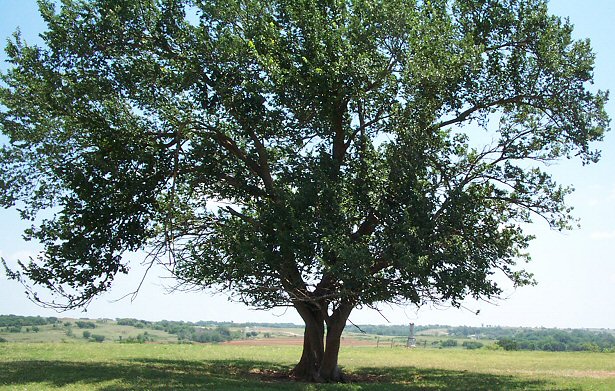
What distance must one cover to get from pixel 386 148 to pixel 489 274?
5.31 metres

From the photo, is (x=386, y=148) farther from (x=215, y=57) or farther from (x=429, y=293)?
(x=215, y=57)

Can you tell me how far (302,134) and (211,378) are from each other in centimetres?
883

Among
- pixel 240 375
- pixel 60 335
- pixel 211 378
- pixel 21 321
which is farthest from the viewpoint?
pixel 21 321

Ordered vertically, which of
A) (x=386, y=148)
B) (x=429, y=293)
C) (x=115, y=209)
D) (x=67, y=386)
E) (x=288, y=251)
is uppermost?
(x=386, y=148)

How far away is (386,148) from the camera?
1989 centimetres

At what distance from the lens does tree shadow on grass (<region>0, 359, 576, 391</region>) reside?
17578mm

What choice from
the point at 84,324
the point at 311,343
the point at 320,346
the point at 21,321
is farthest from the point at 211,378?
the point at 84,324

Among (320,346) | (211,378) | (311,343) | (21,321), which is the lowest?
(211,378)

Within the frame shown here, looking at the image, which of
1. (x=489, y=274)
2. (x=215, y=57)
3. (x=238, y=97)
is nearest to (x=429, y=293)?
(x=489, y=274)

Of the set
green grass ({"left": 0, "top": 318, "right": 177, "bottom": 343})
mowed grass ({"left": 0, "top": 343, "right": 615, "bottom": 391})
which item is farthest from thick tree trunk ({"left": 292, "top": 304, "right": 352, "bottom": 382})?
green grass ({"left": 0, "top": 318, "right": 177, "bottom": 343})

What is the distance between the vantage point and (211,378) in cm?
2027

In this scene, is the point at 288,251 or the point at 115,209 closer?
the point at 288,251

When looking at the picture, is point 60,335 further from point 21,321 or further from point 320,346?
point 320,346

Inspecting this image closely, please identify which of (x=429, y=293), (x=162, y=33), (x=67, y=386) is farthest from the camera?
(x=162, y=33)
